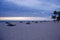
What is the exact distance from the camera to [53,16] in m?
39.7

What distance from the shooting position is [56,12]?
130ft

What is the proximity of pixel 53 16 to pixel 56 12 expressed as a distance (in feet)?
4.99
